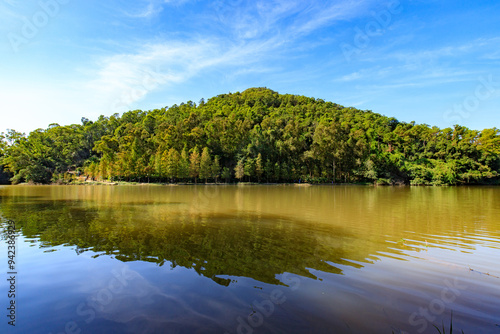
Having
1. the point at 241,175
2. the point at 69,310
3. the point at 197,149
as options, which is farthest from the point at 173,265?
the point at 197,149

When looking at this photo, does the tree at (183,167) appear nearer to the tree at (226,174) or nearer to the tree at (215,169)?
the tree at (215,169)

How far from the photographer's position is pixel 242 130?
76375 millimetres

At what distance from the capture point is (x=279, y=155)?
7306cm

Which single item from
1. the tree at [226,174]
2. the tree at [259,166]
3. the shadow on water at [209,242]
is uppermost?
the tree at [259,166]

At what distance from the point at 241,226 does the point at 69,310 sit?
822 centimetres

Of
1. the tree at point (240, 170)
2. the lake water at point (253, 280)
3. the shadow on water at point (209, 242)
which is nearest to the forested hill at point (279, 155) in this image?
the tree at point (240, 170)

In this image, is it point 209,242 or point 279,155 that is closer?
point 209,242

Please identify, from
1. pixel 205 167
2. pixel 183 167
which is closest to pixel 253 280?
pixel 205 167

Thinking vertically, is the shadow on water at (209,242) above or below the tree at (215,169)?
below

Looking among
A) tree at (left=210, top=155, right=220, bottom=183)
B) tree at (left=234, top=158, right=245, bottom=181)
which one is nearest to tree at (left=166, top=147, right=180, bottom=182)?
tree at (left=210, top=155, right=220, bottom=183)

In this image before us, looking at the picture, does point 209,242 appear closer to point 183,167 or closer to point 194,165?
point 194,165

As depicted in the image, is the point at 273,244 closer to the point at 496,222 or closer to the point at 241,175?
the point at 496,222

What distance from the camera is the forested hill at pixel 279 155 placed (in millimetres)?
65625

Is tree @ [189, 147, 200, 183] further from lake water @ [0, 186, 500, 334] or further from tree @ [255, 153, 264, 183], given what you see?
lake water @ [0, 186, 500, 334]
